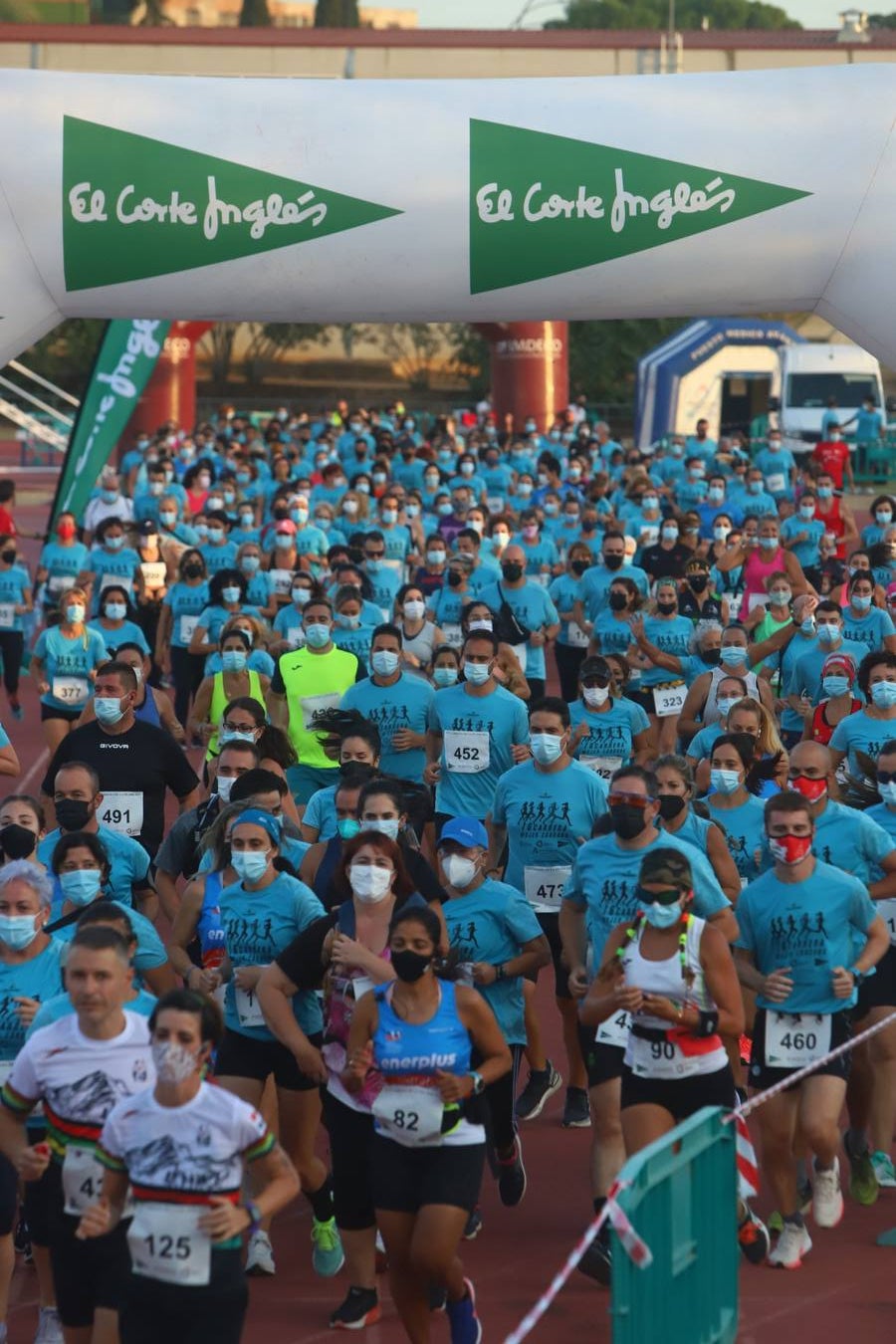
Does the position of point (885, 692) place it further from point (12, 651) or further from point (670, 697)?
point (12, 651)

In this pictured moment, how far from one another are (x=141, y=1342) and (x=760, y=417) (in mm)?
34723

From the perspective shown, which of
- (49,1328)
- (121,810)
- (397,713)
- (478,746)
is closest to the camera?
(49,1328)

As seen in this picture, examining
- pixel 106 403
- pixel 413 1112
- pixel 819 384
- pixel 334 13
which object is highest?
pixel 334 13

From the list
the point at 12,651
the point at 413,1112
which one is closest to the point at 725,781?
the point at 413,1112

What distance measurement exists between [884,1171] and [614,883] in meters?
1.53

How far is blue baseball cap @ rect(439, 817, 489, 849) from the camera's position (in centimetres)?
725

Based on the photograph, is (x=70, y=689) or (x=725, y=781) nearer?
(x=725, y=781)

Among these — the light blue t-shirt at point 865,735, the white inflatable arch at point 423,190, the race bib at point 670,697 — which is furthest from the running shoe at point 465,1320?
the race bib at point 670,697

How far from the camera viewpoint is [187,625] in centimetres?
1512

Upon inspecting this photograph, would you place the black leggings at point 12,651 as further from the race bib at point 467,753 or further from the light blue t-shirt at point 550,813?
the light blue t-shirt at point 550,813

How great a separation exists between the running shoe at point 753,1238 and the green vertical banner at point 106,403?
17.6m

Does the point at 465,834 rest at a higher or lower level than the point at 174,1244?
higher

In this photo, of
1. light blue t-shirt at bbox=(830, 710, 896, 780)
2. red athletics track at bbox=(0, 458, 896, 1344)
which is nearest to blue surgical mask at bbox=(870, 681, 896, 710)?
light blue t-shirt at bbox=(830, 710, 896, 780)

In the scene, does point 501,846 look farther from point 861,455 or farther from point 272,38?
point 272,38
